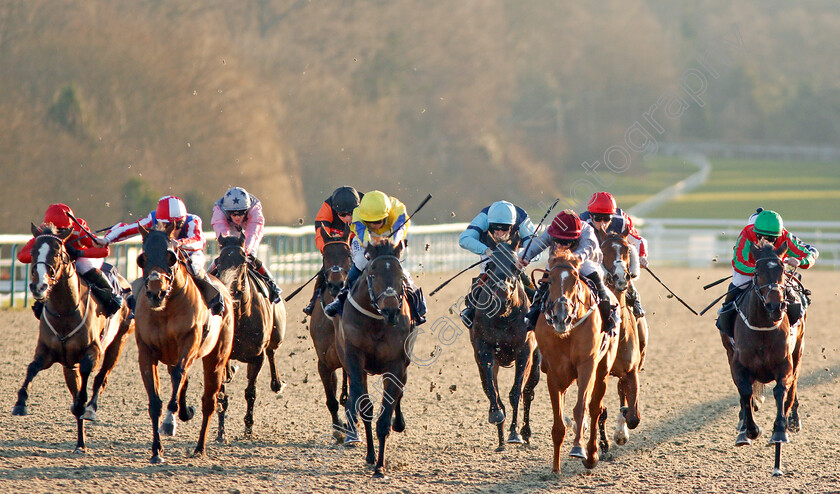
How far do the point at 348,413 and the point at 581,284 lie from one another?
187 centimetres

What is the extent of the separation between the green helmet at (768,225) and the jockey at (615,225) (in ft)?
3.04

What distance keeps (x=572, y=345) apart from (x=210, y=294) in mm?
2586

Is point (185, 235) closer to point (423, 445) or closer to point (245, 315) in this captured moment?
point (245, 315)

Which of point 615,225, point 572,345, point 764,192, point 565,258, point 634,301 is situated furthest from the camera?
point 764,192

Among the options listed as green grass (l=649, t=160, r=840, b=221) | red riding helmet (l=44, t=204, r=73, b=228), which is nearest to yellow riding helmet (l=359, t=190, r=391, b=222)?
red riding helmet (l=44, t=204, r=73, b=228)

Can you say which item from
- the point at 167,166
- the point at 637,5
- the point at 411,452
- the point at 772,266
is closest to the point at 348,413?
the point at 411,452

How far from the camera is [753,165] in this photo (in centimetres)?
6800

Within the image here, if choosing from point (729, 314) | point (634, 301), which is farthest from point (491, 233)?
point (729, 314)

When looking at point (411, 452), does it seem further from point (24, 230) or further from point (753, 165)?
point (753, 165)

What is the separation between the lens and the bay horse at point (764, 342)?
666 cm

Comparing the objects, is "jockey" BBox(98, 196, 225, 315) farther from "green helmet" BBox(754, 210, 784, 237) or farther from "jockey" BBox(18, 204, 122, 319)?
"green helmet" BBox(754, 210, 784, 237)

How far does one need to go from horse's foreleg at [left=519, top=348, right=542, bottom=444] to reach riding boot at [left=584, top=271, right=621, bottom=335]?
2.83 feet

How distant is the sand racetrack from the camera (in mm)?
6289

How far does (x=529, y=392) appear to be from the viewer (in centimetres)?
782
